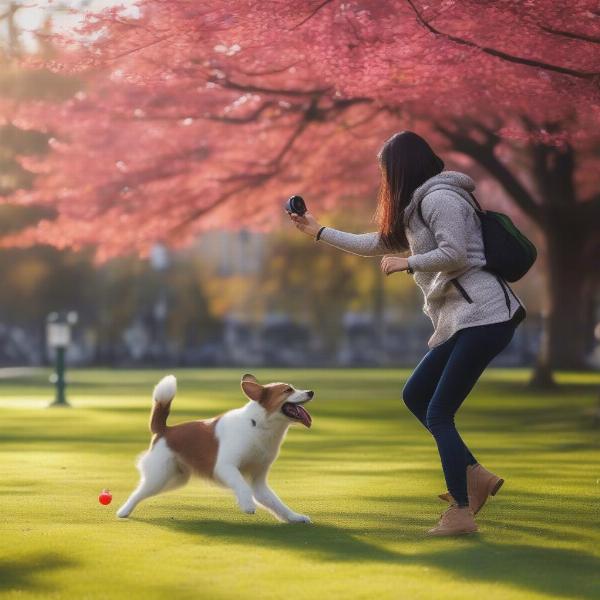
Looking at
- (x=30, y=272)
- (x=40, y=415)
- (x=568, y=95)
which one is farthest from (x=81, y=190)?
(x=30, y=272)

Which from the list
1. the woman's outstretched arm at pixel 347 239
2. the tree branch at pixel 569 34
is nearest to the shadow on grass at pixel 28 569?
the woman's outstretched arm at pixel 347 239

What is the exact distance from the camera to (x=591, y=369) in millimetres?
34156

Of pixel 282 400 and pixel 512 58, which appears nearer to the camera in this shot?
pixel 282 400

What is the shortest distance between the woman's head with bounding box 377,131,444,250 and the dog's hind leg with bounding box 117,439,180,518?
1.94 m

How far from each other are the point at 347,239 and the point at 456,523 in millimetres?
1639

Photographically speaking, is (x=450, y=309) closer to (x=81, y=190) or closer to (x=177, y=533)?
(x=177, y=533)

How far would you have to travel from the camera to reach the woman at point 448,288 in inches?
313

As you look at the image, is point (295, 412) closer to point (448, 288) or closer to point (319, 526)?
point (319, 526)

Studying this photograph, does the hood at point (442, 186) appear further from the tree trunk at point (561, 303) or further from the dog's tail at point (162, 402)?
the tree trunk at point (561, 303)

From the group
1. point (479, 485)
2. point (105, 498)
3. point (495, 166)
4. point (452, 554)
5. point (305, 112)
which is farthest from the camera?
point (495, 166)

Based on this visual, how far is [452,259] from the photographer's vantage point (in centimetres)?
783

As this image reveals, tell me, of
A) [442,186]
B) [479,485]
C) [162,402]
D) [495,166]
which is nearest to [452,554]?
[479,485]

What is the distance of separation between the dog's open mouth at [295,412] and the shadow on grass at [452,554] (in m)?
0.60

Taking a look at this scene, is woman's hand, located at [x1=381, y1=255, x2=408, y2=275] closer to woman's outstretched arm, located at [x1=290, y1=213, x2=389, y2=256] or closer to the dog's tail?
woman's outstretched arm, located at [x1=290, y1=213, x2=389, y2=256]
